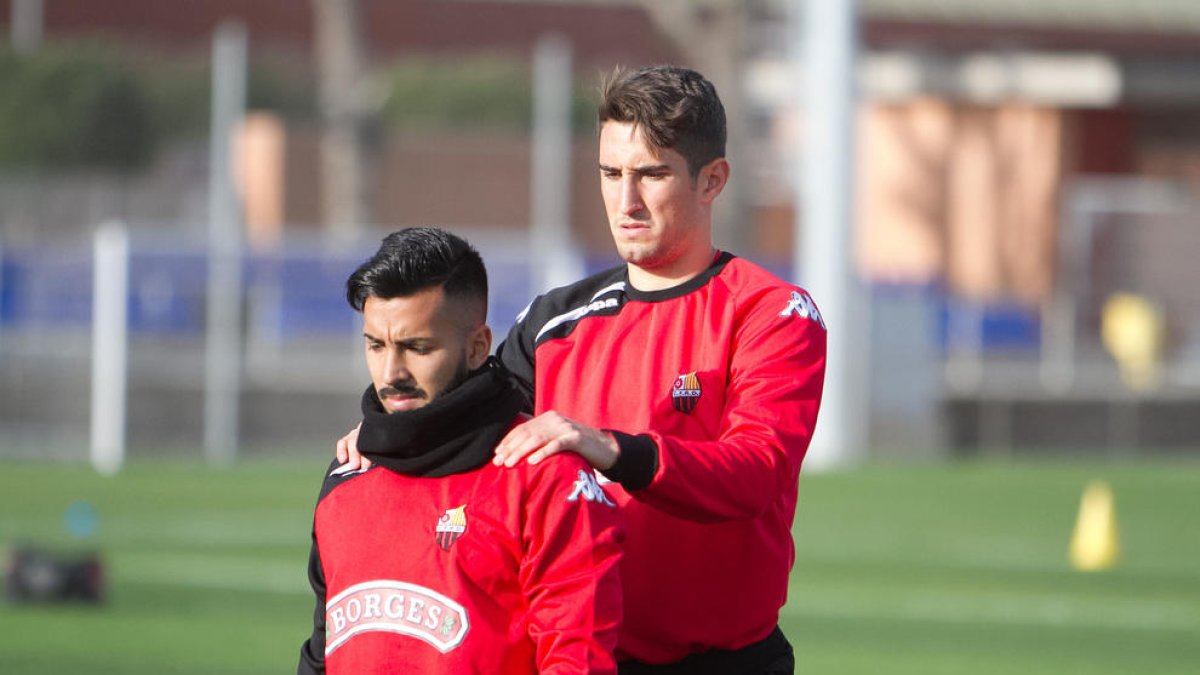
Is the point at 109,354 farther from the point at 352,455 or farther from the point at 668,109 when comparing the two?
the point at 668,109

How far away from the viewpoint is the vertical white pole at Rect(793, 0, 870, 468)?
2375 centimetres

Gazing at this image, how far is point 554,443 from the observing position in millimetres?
3840

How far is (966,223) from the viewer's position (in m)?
33.1

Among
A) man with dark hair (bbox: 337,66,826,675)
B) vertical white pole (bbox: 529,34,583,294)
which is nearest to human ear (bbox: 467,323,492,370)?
man with dark hair (bbox: 337,66,826,675)

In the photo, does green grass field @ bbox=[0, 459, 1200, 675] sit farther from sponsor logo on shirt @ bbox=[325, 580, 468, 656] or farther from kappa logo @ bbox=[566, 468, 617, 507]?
kappa logo @ bbox=[566, 468, 617, 507]

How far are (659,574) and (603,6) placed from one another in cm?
4664

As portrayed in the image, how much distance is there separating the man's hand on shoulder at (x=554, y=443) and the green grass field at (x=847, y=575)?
258 inches

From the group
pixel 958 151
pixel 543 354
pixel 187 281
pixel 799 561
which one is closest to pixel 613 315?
pixel 543 354

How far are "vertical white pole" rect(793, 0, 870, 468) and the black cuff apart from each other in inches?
771

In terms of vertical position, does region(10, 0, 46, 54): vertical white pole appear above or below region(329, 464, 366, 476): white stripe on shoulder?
above

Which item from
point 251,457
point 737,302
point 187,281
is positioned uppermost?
point 737,302

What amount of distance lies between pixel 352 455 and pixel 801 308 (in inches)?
36.5

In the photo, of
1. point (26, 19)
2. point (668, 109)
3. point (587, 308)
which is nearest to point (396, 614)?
point (587, 308)

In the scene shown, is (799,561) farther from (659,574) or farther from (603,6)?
(603,6)
